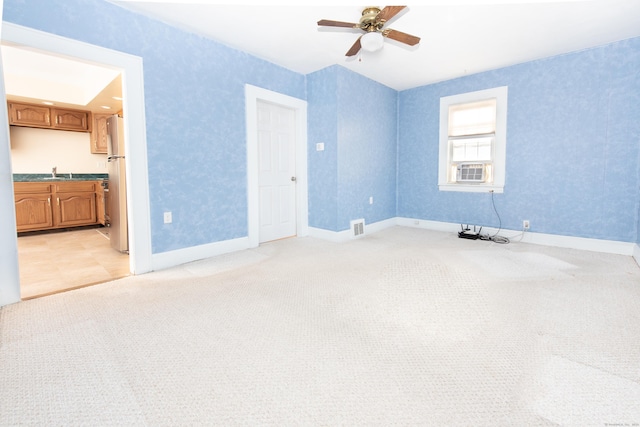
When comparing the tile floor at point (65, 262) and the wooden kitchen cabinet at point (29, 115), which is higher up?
the wooden kitchen cabinet at point (29, 115)

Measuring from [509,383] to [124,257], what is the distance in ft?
12.2

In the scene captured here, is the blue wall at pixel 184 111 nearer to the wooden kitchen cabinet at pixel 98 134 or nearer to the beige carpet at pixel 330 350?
the beige carpet at pixel 330 350

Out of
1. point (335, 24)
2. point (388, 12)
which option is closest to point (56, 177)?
point (335, 24)

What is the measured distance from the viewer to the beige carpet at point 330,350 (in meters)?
1.15

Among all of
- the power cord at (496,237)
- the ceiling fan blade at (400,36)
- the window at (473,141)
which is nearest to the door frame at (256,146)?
the ceiling fan blade at (400,36)

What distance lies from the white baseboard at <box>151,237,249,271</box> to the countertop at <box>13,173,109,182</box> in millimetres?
3578

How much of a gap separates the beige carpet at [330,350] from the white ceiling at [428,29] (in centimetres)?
237

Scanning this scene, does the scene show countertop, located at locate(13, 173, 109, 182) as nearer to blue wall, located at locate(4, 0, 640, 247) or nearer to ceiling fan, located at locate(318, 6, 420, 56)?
blue wall, located at locate(4, 0, 640, 247)

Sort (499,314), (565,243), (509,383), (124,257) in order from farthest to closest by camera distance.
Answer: (565,243) < (124,257) < (499,314) < (509,383)

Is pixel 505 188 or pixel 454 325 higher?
pixel 505 188

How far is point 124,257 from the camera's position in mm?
3414

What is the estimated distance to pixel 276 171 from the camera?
4188 millimetres

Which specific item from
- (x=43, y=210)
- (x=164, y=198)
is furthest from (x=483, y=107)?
(x=43, y=210)

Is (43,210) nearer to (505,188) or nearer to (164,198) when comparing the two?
(164,198)
